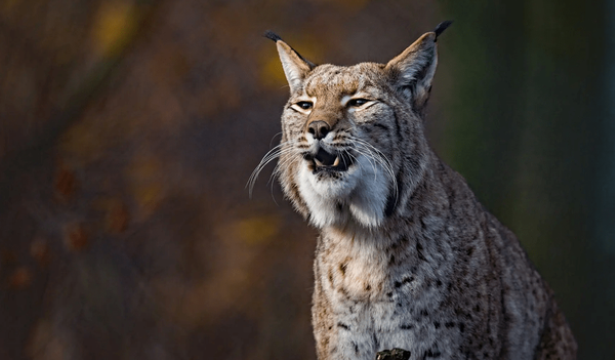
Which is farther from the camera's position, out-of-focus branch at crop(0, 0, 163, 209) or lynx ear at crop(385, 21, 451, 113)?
out-of-focus branch at crop(0, 0, 163, 209)

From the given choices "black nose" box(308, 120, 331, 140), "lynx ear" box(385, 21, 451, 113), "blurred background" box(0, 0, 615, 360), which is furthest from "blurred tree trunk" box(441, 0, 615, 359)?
"black nose" box(308, 120, 331, 140)

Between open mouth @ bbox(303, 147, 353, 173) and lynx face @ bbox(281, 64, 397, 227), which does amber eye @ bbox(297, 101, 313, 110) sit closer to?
lynx face @ bbox(281, 64, 397, 227)

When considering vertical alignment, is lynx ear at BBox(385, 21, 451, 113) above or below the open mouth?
above

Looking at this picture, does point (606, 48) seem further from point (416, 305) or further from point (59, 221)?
point (59, 221)

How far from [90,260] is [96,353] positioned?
0.85 meters

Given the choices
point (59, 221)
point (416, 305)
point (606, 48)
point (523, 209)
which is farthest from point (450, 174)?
point (59, 221)

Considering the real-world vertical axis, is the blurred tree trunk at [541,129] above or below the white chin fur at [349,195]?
above

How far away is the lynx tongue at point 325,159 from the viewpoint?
377 centimetres

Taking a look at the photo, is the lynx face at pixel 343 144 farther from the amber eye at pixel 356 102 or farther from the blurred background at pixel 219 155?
the blurred background at pixel 219 155

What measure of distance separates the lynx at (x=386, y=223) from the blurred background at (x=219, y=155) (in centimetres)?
233

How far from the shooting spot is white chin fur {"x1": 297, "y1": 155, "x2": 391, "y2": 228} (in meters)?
3.79

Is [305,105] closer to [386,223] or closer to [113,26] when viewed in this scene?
[386,223]

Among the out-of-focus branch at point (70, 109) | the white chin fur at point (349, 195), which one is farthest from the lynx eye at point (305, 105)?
the out-of-focus branch at point (70, 109)

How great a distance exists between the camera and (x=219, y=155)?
22.9 feet
